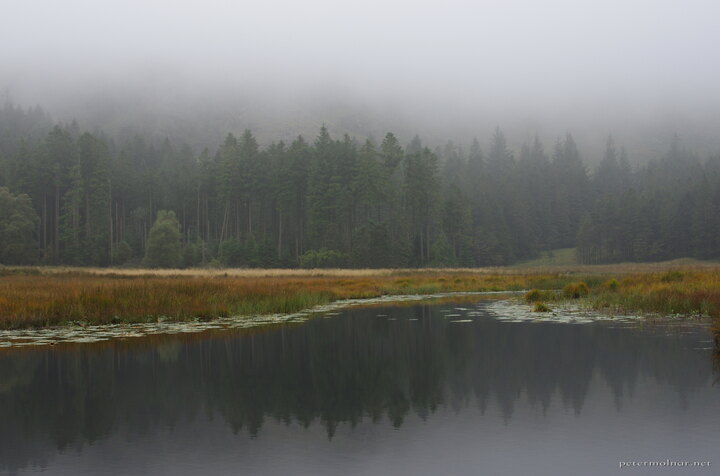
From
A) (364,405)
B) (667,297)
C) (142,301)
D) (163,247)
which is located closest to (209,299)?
(142,301)

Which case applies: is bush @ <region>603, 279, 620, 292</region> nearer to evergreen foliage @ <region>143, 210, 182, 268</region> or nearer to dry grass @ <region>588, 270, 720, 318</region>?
dry grass @ <region>588, 270, 720, 318</region>

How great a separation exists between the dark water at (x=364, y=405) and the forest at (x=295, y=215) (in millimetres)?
70492

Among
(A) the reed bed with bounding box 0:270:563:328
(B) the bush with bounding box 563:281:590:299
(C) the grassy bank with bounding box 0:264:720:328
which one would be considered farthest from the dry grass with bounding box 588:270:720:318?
(A) the reed bed with bounding box 0:270:563:328

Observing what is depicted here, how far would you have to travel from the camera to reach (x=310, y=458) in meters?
10.5

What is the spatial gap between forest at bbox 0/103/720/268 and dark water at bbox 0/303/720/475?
70492 mm

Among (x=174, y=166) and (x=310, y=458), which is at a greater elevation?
(x=174, y=166)

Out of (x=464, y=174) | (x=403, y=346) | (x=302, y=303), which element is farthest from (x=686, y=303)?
(x=464, y=174)

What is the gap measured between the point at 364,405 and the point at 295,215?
98.4 metres

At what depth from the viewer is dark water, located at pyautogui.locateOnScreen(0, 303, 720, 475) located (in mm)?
10406

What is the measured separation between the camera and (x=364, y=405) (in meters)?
14.2

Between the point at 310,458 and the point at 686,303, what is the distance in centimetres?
2419

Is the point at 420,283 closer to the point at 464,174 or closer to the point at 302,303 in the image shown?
the point at 302,303

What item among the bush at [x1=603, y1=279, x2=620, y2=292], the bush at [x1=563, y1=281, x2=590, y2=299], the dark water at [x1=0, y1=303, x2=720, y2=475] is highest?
the bush at [x1=603, y1=279, x2=620, y2=292]

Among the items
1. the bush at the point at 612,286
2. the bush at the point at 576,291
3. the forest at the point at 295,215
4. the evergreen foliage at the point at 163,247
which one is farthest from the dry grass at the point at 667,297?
the evergreen foliage at the point at 163,247
